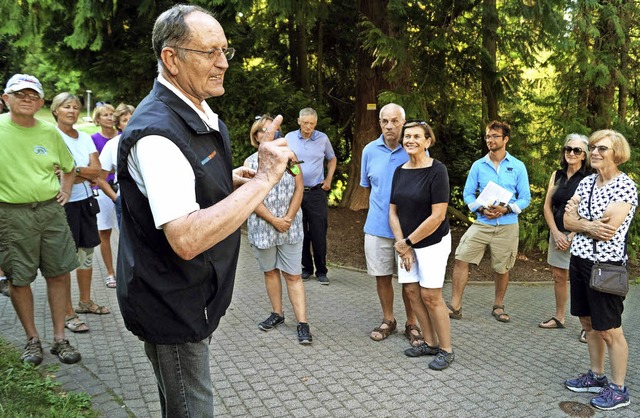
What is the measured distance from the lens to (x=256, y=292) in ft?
22.4

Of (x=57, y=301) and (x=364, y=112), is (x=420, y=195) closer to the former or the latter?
(x=57, y=301)

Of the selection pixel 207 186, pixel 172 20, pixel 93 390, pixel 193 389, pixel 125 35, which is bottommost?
pixel 93 390

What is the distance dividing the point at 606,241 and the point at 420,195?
57.4 inches

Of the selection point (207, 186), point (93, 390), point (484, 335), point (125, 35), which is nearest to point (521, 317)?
point (484, 335)

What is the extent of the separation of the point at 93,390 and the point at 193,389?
208 centimetres

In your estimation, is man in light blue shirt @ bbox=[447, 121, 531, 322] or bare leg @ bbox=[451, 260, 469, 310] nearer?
man in light blue shirt @ bbox=[447, 121, 531, 322]

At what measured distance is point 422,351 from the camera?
4.89m

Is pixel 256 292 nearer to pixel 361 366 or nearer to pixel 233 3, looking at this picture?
pixel 361 366

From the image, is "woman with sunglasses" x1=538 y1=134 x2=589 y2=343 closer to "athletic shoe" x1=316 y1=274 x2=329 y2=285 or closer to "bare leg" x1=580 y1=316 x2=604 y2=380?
"bare leg" x1=580 y1=316 x2=604 y2=380

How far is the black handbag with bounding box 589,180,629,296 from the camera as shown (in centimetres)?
381

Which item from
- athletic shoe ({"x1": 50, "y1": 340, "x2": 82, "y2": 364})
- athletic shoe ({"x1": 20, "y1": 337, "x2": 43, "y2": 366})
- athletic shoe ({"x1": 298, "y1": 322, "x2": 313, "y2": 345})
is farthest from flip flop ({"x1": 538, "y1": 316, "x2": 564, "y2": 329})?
athletic shoe ({"x1": 20, "y1": 337, "x2": 43, "y2": 366})

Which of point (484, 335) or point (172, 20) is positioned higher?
point (172, 20)

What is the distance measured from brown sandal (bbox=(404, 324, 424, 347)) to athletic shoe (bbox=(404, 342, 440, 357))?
0.28 ft

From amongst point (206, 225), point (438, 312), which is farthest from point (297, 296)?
point (206, 225)
